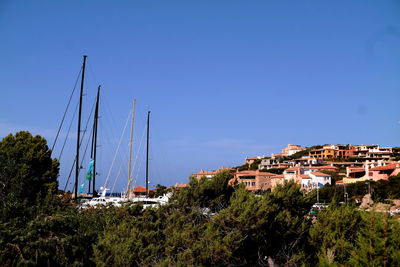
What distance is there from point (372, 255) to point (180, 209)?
9.00 meters

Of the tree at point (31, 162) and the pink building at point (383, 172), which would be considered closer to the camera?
the tree at point (31, 162)

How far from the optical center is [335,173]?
7550 cm

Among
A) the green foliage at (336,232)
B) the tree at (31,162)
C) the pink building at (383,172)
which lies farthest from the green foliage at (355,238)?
the pink building at (383,172)

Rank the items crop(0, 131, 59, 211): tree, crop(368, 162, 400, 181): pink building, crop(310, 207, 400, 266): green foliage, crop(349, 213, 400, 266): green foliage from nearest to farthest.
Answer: crop(349, 213, 400, 266): green foliage → crop(310, 207, 400, 266): green foliage → crop(0, 131, 59, 211): tree → crop(368, 162, 400, 181): pink building

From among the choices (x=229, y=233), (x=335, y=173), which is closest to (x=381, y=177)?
(x=335, y=173)

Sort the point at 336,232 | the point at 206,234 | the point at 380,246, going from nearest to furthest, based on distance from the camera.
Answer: the point at 380,246 < the point at 206,234 < the point at 336,232

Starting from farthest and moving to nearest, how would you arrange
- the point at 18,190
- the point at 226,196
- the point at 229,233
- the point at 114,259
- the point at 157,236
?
the point at 18,190, the point at 226,196, the point at 157,236, the point at 229,233, the point at 114,259

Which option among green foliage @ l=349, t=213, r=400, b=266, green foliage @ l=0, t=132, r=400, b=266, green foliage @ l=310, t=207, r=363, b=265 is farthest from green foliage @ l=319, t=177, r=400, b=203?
green foliage @ l=349, t=213, r=400, b=266

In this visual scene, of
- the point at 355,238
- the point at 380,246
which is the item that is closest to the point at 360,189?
the point at 355,238

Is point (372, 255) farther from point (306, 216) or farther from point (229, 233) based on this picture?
point (306, 216)

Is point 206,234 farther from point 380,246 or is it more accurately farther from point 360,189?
point 360,189

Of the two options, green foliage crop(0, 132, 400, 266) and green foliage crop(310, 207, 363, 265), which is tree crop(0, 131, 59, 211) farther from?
green foliage crop(310, 207, 363, 265)

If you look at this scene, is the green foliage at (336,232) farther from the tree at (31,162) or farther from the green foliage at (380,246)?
the tree at (31,162)

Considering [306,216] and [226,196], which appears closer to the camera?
[306,216]
